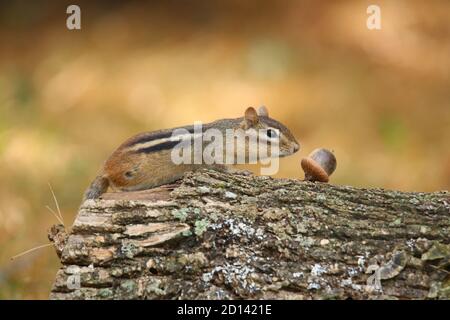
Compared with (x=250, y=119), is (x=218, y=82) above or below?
above

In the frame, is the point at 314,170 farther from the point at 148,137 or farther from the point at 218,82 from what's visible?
the point at 218,82

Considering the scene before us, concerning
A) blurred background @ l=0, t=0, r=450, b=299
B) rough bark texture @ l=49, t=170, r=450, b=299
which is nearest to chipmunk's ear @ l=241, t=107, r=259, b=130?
rough bark texture @ l=49, t=170, r=450, b=299

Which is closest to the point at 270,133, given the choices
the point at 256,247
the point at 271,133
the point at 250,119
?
the point at 271,133

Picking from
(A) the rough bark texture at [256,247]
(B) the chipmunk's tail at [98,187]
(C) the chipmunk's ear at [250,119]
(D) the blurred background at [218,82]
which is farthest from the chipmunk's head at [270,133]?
(D) the blurred background at [218,82]

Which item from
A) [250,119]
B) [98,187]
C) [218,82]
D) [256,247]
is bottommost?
[256,247]

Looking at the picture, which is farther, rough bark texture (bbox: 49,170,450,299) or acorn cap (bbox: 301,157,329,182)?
acorn cap (bbox: 301,157,329,182)

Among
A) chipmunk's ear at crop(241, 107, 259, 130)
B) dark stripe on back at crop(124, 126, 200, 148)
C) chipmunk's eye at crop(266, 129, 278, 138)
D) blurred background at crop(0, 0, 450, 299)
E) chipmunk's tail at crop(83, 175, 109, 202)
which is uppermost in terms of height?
blurred background at crop(0, 0, 450, 299)

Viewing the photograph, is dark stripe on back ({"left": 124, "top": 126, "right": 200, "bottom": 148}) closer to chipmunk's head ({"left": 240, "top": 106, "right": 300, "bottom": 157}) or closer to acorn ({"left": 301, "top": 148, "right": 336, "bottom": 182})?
chipmunk's head ({"left": 240, "top": 106, "right": 300, "bottom": 157})
